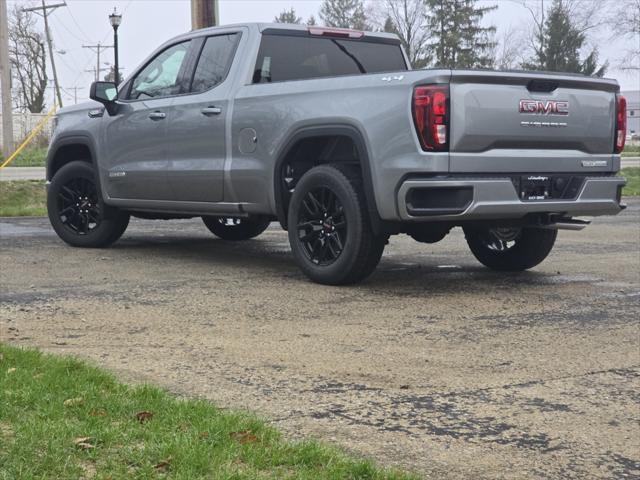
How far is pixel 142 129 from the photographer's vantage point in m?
8.91

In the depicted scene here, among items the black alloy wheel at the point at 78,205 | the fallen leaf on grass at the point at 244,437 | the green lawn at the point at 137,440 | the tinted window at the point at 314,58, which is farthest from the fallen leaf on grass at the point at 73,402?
the black alloy wheel at the point at 78,205

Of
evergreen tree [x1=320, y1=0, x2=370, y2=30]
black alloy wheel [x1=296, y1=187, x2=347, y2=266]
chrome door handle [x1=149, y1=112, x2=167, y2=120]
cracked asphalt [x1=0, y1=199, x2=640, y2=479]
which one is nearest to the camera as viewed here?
cracked asphalt [x1=0, y1=199, x2=640, y2=479]

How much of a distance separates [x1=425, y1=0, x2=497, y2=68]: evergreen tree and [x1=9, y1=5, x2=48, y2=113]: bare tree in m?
30.1

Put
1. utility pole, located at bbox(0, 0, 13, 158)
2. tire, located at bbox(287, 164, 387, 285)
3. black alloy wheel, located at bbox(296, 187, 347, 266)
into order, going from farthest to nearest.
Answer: utility pole, located at bbox(0, 0, 13, 158) → black alloy wheel, located at bbox(296, 187, 347, 266) → tire, located at bbox(287, 164, 387, 285)

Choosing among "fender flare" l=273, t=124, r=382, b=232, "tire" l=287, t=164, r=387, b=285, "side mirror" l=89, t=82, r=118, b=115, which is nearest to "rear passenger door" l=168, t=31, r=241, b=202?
"fender flare" l=273, t=124, r=382, b=232

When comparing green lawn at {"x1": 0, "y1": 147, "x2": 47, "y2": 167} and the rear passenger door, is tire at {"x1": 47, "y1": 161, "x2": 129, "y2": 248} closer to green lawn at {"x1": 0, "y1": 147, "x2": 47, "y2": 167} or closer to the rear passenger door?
the rear passenger door

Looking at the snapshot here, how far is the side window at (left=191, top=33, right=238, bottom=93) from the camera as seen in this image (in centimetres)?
837

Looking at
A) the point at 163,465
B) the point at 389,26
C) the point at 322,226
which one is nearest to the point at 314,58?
the point at 322,226

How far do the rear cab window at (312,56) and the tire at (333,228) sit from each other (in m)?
1.32

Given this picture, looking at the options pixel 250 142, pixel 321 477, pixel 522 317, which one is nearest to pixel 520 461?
pixel 321 477

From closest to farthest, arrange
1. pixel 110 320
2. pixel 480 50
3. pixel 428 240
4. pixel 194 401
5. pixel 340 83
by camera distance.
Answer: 1. pixel 194 401
2. pixel 110 320
3. pixel 340 83
4. pixel 428 240
5. pixel 480 50

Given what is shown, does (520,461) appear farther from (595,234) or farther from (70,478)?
(595,234)

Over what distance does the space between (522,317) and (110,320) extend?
2.50 m

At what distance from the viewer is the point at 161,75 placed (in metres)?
9.04
